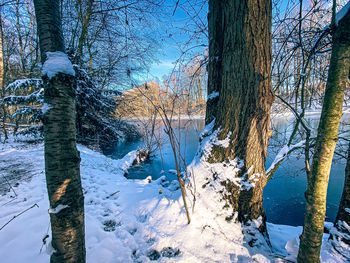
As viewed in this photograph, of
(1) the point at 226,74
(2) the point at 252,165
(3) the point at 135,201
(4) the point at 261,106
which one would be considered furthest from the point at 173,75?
(3) the point at 135,201

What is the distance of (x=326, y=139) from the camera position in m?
1.16

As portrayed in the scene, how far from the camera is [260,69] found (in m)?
1.71

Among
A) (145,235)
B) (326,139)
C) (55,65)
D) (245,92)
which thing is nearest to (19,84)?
(55,65)

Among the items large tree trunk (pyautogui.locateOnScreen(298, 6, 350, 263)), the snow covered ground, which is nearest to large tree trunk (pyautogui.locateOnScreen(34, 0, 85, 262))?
the snow covered ground

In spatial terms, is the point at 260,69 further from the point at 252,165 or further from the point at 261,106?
the point at 252,165

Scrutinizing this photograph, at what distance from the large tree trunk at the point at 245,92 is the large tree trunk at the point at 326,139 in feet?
1.91

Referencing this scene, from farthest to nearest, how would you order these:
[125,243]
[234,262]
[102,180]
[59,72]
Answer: [102,180], [125,243], [234,262], [59,72]

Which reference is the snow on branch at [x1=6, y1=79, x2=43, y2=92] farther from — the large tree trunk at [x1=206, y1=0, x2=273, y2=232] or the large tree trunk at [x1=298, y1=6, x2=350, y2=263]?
the large tree trunk at [x1=298, y1=6, x2=350, y2=263]

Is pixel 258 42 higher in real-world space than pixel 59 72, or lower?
higher

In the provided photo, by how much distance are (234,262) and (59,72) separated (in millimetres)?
2180

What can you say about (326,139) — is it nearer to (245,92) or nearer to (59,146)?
(245,92)

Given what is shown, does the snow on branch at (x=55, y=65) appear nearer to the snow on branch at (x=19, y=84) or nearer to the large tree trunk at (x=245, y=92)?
the large tree trunk at (x=245, y=92)

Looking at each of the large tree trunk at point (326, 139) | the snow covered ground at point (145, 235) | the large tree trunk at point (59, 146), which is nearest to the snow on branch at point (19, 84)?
the snow covered ground at point (145, 235)

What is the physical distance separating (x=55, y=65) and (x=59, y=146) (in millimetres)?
503
